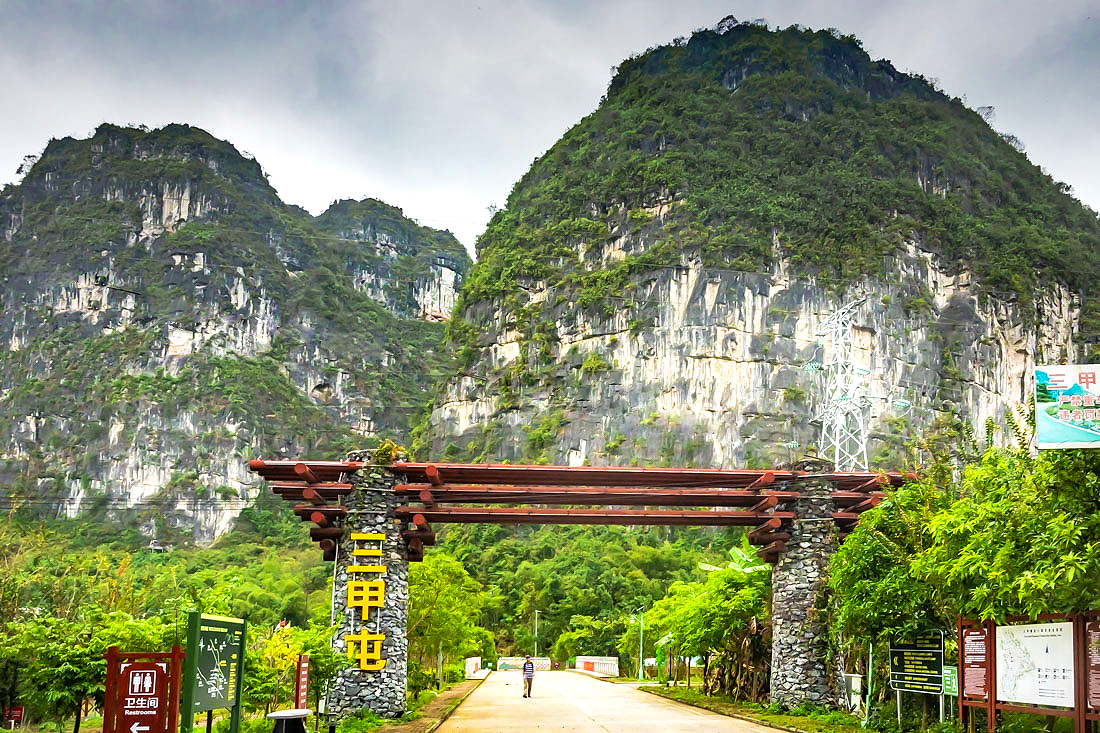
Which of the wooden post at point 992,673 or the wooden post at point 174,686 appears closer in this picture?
the wooden post at point 174,686

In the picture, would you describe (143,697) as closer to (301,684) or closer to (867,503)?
(301,684)

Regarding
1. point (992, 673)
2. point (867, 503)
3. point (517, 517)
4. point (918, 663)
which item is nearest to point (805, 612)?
point (867, 503)

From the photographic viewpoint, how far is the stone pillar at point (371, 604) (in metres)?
18.6

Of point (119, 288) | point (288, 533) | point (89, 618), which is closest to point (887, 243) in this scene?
point (288, 533)

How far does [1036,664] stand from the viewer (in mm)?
11078

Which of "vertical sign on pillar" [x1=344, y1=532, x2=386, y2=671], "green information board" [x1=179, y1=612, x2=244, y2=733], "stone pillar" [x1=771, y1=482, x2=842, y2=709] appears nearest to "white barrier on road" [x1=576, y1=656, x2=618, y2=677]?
"stone pillar" [x1=771, y1=482, x2=842, y2=709]

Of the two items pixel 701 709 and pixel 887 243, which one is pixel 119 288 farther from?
pixel 701 709

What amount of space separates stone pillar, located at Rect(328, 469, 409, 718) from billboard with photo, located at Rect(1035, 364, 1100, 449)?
12351 mm

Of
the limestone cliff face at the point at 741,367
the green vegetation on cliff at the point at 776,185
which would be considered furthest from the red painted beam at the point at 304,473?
the green vegetation on cliff at the point at 776,185

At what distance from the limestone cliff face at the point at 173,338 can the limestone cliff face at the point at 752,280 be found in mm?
25827

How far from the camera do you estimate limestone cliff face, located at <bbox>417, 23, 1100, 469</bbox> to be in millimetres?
100562

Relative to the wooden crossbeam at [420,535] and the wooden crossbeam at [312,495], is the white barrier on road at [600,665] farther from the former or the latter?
the wooden crossbeam at [312,495]

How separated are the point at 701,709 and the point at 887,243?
98.2 m

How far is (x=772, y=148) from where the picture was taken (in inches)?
5025
